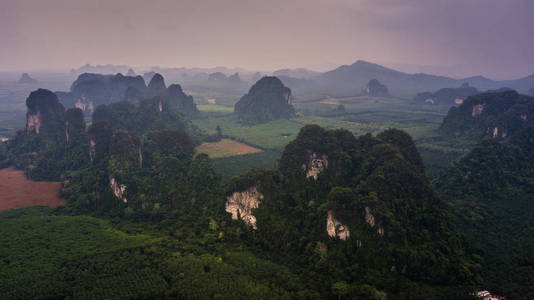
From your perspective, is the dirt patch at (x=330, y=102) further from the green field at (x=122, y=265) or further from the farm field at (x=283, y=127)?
the green field at (x=122, y=265)

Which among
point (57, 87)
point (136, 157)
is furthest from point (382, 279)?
point (57, 87)

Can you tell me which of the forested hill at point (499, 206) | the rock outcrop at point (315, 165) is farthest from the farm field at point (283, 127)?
the forested hill at point (499, 206)

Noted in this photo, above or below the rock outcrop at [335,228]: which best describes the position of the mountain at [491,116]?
above

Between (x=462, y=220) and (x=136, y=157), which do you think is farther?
(x=136, y=157)

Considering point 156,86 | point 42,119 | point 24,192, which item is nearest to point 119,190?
point 24,192

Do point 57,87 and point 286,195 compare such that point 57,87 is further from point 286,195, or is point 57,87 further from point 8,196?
point 286,195

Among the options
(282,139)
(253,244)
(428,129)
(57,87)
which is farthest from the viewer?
(57,87)
